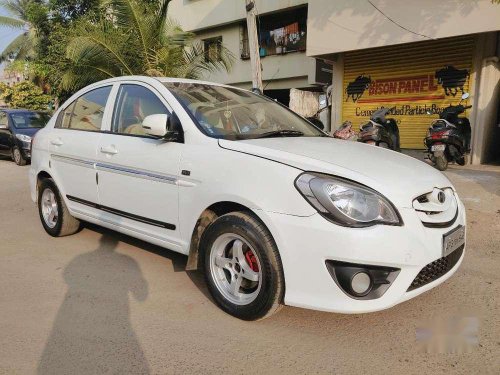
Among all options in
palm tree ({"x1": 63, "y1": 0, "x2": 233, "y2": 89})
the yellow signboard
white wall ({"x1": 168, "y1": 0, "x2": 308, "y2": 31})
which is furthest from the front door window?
white wall ({"x1": 168, "y1": 0, "x2": 308, "y2": 31})

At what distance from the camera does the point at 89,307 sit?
3.17 metres

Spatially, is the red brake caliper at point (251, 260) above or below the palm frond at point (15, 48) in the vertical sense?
below

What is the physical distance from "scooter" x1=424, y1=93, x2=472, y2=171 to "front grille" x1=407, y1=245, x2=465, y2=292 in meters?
6.10

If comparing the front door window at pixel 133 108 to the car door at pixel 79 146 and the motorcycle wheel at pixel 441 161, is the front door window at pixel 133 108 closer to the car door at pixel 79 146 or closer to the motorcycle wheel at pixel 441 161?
the car door at pixel 79 146

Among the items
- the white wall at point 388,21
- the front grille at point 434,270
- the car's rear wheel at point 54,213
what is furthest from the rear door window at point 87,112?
the white wall at point 388,21

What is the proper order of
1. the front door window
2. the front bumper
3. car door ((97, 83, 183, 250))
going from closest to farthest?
the front bumper
car door ((97, 83, 183, 250))
the front door window

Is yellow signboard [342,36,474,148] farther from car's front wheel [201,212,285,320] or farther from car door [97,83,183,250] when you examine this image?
car's front wheel [201,212,285,320]

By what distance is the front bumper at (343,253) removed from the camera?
7.95ft

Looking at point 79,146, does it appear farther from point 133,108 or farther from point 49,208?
point 49,208

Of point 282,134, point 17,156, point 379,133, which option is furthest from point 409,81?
point 17,156

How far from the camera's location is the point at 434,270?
2.66m

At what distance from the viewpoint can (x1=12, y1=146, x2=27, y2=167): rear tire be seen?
1208 centimetres

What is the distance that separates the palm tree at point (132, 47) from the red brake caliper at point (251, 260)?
8793 mm

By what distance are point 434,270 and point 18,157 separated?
1234 cm
